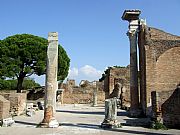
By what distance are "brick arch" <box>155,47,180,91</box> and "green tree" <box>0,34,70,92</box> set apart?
1859 centimetres

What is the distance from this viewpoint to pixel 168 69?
16.9m

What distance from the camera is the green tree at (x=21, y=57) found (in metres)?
31.3

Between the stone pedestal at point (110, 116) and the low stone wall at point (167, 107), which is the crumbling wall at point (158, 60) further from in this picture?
the stone pedestal at point (110, 116)

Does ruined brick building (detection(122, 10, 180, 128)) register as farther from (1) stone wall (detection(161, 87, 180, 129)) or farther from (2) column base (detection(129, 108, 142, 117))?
(1) stone wall (detection(161, 87, 180, 129))

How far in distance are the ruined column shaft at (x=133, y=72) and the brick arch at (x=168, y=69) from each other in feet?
6.73

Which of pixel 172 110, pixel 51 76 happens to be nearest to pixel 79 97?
pixel 51 76

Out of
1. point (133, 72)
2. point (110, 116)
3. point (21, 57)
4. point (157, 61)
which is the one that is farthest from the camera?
point (21, 57)

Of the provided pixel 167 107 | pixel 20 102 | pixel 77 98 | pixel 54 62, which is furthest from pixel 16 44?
pixel 167 107

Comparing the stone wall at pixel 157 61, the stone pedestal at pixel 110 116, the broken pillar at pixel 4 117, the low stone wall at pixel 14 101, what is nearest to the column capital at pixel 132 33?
the stone wall at pixel 157 61

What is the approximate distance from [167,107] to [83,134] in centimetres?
362

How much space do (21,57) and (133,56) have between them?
66.2 ft

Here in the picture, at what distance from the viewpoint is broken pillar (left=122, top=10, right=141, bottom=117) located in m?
14.9

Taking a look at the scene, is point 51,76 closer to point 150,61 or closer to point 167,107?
point 167,107

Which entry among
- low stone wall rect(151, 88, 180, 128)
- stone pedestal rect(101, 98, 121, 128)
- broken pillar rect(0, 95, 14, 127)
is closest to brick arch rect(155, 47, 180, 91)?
low stone wall rect(151, 88, 180, 128)
